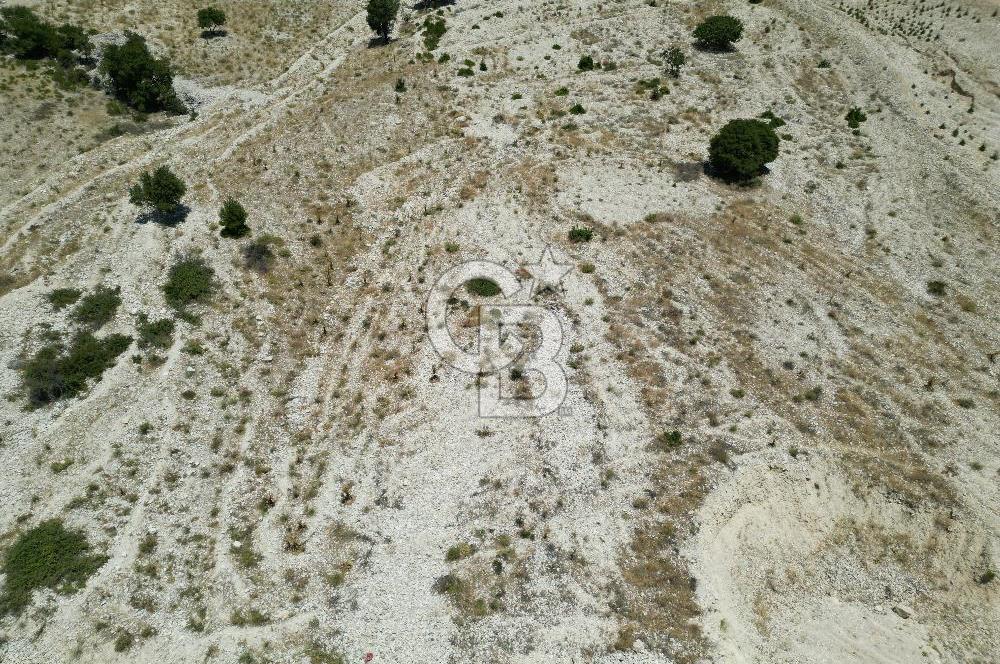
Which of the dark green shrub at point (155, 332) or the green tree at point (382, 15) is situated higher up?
the green tree at point (382, 15)

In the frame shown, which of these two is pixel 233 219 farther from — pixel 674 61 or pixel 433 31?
pixel 674 61

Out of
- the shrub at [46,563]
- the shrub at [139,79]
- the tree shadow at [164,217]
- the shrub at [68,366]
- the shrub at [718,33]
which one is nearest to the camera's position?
the shrub at [46,563]

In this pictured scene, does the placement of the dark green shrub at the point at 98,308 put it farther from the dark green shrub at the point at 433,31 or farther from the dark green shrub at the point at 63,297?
the dark green shrub at the point at 433,31

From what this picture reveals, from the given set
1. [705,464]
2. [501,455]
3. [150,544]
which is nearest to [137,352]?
[150,544]

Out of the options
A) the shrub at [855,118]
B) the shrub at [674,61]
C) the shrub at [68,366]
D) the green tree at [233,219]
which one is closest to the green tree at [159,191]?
the green tree at [233,219]

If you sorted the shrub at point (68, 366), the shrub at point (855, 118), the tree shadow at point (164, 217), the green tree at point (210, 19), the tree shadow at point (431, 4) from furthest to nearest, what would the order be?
the tree shadow at point (431, 4) → the green tree at point (210, 19) → the shrub at point (855, 118) → the tree shadow at point (164, 217) → the shrub at point (68, 366)

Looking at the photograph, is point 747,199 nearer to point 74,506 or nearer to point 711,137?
point 711,137

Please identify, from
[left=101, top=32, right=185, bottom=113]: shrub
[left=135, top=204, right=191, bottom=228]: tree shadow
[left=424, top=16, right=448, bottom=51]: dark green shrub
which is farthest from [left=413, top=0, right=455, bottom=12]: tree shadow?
[left=135, top=204, right=191, bottom=228]: tree shadow

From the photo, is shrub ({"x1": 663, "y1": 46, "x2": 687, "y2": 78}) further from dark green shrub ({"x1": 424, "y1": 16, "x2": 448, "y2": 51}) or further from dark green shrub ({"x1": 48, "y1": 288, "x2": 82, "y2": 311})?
dark green shrub ({"x1": 48, "y1": 288, "x2": 82, "y2": 311})

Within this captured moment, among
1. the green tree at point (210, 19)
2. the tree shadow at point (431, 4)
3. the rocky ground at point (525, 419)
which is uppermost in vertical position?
the green tree at point (210, 19)
